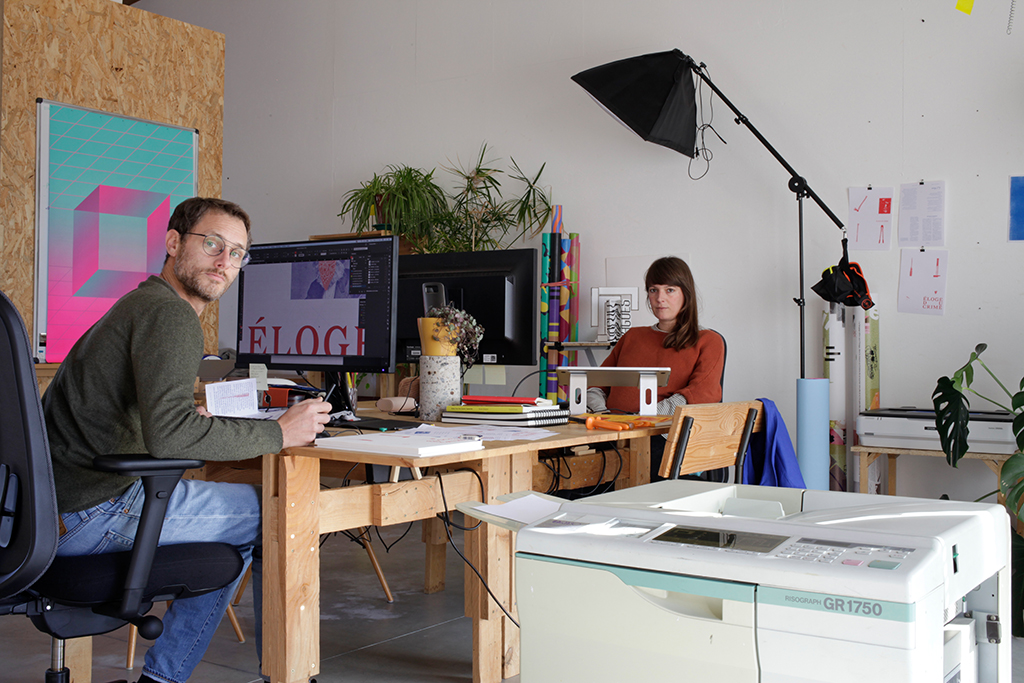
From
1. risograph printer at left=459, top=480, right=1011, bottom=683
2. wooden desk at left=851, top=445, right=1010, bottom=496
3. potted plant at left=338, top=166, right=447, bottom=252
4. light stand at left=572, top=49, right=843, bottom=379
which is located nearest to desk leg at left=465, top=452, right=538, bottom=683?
risograph printer at left=459, top=480, right=1011, bottom=683

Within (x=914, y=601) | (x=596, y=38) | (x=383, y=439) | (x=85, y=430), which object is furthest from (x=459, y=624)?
(x=596, y=38)

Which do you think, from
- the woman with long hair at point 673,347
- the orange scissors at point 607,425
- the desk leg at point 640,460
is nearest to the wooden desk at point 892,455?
the woman with long hair at point 673,347

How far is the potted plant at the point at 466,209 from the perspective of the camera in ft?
15.6

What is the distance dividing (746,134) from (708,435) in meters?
2.48

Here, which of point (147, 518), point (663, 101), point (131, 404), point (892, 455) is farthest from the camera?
point (663, 101)

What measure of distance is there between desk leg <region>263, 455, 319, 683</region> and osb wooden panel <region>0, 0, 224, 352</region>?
2.58 meters

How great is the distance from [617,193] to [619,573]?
3.67m

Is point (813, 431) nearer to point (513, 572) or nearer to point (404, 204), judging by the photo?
point (513, 572)

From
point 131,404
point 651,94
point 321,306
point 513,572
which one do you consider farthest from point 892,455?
point 131,404

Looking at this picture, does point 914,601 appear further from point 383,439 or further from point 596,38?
point 596,38

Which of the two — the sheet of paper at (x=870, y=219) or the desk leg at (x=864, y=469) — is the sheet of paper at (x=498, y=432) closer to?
the desk leg at (x=864, y=469)

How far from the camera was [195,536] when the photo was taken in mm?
1697

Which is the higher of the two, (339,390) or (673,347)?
(673,347)

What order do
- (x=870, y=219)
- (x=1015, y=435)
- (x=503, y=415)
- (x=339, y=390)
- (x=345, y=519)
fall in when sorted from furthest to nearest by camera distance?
(x=870, y=219) < (x=1015, y=435) < (x=339, y=390) < (x=503, y=415) < (x=345, y=519)
